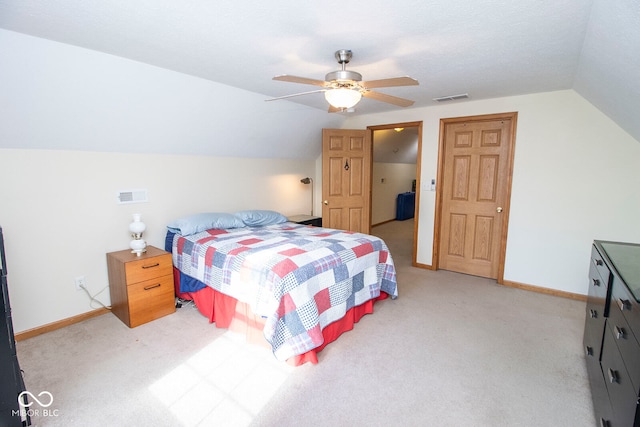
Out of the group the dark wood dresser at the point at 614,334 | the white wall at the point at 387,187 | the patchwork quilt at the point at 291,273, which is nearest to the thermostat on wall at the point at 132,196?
the patchwork quilt at the point at 291,273

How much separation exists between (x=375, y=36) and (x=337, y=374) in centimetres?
223

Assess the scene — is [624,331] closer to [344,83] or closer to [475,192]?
[344,83]

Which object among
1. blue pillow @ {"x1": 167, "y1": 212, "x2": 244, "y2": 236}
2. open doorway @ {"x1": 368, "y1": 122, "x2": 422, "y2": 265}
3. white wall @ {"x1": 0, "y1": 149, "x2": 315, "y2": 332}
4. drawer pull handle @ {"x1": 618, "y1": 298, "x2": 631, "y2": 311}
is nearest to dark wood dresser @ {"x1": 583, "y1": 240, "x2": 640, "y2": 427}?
drawer pull handle @ {"x1": 618, "y1": 298, "x2": 631, "y2": 311}

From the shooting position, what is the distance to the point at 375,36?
195 centimetres

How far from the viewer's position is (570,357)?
2.28m

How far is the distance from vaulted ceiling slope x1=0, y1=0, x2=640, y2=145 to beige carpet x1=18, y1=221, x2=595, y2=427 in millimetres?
2002

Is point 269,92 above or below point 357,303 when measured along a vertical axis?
above

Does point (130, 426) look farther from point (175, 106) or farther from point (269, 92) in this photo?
point (269, 92)

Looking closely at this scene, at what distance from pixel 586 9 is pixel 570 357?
90.2 inches

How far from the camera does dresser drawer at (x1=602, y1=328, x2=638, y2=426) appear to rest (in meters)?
1.19

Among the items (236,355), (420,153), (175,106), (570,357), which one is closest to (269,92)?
(175,106)

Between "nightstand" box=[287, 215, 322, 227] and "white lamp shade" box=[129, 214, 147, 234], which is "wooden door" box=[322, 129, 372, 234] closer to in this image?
"nightstand" box=[287, 215, 322, 227]

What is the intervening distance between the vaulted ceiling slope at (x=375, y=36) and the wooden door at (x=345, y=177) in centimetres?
162

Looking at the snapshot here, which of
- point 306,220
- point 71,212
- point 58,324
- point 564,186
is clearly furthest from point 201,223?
point 564,186
